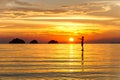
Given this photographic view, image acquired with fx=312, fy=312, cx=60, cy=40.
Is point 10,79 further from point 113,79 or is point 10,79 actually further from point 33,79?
point 113,79

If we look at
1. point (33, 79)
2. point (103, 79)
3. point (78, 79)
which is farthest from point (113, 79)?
point (33, 79)

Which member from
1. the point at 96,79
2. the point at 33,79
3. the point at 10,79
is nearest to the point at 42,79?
the point at 33,79

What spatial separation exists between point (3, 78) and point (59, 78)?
903 centimetres

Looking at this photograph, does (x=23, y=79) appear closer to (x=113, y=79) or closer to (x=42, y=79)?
(x=42, y=79)

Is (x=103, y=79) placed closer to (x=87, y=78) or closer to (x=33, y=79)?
(x=87, y=78)

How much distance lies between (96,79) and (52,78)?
23.1 feet

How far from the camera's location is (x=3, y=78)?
50.3 m

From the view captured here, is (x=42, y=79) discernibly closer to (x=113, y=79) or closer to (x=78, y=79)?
(x=78, y=79)

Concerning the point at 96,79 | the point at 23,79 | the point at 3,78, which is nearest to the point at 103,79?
the point at 96,79

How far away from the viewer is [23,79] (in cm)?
4984

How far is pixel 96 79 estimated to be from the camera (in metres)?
49.3

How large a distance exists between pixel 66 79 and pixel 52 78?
7.99 feet

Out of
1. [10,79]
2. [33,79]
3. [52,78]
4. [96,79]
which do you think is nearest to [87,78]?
[96,79]

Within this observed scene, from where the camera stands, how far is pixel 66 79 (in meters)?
49.3
